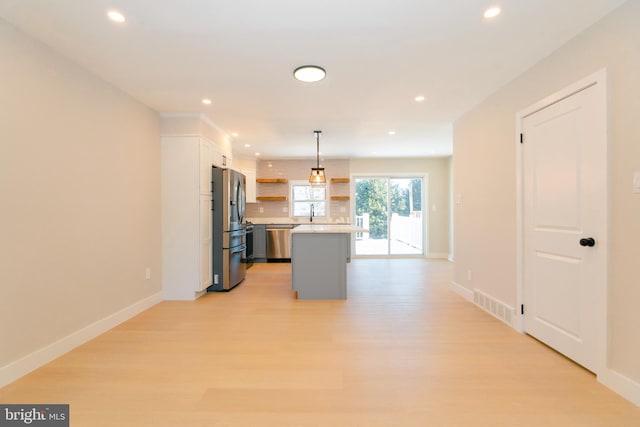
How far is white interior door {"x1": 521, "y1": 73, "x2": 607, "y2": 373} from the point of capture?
6.19ft

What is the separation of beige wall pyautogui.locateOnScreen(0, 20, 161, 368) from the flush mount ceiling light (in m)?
2.02

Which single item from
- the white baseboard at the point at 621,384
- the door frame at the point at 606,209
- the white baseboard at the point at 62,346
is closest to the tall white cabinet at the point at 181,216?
the white baseboard at the point at 62,346

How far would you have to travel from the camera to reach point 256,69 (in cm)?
251

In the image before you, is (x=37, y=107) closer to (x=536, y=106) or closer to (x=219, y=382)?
(x=219, y=382)

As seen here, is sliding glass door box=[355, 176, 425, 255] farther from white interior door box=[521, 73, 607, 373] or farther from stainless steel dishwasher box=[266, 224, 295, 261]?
white interior door box=[521, 73, 607, 373]

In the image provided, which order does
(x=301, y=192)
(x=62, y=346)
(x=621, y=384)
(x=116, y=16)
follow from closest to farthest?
(x=621, y=384)
(x=116, y=16)
(x=62, y=346)
(x=301, y=192)

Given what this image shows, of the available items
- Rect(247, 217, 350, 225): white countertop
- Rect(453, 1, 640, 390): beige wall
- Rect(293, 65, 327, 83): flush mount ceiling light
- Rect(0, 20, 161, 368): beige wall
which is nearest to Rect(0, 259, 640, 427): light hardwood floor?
Rect(0, 20, 161, 368): beige wall

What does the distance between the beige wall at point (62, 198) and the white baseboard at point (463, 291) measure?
13.7ft

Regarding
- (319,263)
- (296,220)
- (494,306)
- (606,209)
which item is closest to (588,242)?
(606,209)

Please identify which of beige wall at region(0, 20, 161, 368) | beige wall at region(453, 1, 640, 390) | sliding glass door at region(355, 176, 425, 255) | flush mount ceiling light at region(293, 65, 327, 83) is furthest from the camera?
sliding glass door at region(355, 176, 425, 255)

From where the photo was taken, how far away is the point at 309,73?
99.4 inches

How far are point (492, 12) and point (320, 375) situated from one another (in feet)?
9.17

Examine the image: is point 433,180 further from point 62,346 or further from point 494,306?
point 62,346

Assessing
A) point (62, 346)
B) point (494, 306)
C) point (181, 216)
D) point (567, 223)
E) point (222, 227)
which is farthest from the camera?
point (222, 227)
